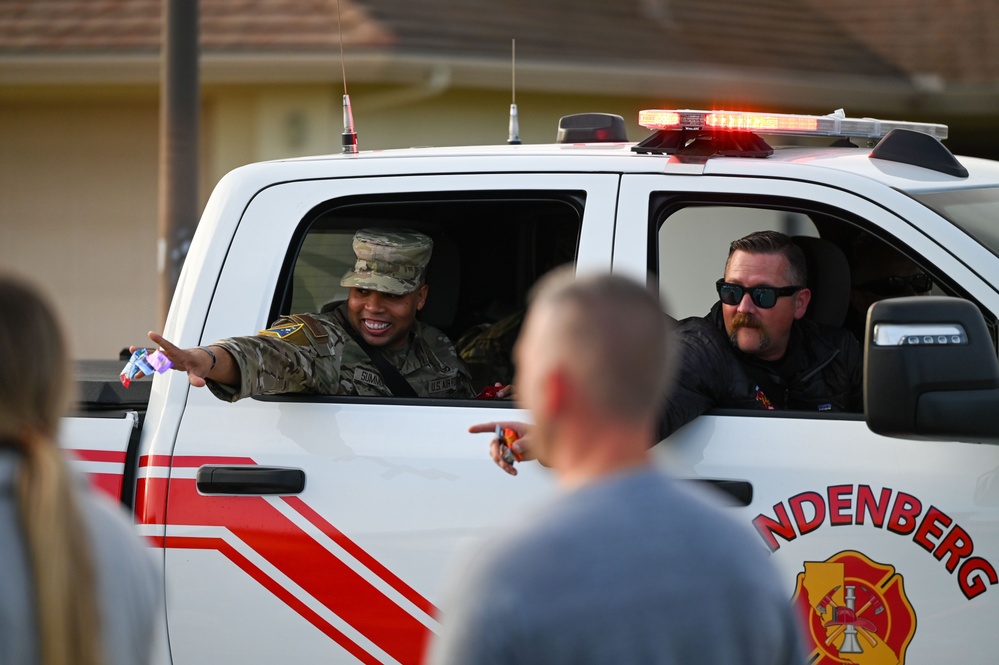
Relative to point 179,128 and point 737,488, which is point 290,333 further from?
point 179,128

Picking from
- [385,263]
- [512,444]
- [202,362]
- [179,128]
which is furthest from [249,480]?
[179,128]

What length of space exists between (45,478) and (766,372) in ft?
6.92

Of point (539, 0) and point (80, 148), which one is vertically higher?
point (539, 0)

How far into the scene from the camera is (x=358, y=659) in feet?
9.50

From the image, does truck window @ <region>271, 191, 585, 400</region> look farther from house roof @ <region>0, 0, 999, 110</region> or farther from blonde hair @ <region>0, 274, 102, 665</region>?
house roof @ <region>0, 0, 999, 110</region>

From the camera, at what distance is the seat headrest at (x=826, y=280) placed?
142 inches

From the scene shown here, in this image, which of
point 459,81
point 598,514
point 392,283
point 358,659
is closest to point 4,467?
point 598,514

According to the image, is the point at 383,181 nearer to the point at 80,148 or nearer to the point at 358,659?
the point at 358,659

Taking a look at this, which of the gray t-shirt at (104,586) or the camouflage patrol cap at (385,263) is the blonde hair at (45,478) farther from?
the camouflage patrol cap at (385,263)

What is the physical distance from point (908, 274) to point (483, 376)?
133cm

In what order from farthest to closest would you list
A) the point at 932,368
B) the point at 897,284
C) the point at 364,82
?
1. the point at 364,82
2. the point at 897,284
3. the point at 932,368

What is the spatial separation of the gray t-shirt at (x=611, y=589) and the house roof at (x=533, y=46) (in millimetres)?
7495

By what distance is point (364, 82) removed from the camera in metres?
8.95

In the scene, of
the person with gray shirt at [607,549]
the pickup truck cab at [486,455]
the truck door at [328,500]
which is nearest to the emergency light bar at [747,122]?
the pickup truck cab at [486,455]
